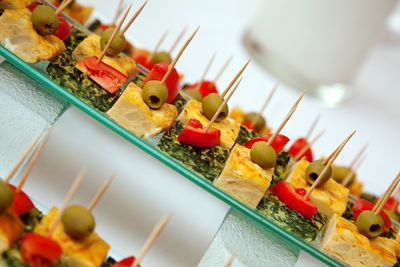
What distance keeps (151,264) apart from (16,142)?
0.50m

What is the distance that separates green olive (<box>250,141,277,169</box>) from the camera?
1.80 m

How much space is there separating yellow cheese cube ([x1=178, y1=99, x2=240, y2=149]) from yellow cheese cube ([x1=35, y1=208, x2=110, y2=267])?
0.51 m

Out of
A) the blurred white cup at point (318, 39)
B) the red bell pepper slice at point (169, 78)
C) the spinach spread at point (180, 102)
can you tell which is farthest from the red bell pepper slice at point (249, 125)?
the blurred white cup at point (318, 39)

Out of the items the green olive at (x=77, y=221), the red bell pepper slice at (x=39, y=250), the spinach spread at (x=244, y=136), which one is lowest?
the red bell pepper slice at (x=39, y=250)

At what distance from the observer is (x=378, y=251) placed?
1.77 meters

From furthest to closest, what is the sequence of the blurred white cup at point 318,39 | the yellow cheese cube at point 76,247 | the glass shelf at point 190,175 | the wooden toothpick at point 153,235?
the blurred white cup at point 318,39 → the glass shelf at point 190,175 → the yellow cheese cube at point 76,247 → the wooden toothpick at point 153,235

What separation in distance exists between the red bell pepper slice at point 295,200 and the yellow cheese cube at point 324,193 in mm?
53

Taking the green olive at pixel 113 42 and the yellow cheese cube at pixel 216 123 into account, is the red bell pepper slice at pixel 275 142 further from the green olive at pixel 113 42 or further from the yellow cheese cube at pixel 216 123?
the green olive at pixel 113 42

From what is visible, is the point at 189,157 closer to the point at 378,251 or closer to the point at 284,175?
the point at 284,175

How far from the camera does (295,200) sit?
1807 mm

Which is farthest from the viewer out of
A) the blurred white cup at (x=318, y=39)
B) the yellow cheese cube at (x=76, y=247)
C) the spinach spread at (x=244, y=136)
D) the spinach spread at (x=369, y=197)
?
the blurred white cup at (x=318, y=39)

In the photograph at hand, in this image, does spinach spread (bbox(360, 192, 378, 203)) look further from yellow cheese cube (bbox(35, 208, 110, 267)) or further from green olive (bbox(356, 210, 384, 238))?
yellow cheese cube (bbox(35, 208, 110, 267))

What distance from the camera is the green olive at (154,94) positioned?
1.80 metres

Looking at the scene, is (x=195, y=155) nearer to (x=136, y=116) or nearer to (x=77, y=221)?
(x=136, y=116)
